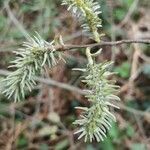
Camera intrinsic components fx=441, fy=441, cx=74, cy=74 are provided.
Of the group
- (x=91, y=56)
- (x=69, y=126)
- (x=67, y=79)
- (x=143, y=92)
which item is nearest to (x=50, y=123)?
(x=69, y=126)

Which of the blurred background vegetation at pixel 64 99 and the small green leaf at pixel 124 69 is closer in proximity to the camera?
the blurred background vegetation at pixel 64 99

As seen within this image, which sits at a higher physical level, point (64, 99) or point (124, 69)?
point (124, 69)

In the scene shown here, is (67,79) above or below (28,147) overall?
above

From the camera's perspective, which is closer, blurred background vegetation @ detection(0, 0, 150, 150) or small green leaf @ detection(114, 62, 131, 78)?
blurred background vegetation @ detection(0, 0, 150, 150)

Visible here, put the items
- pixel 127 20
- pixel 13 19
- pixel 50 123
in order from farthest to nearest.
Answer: pixel 127 20 → pixel 50 123 → pixel 13 19

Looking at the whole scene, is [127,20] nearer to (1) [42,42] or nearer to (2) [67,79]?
(2) [67,79]

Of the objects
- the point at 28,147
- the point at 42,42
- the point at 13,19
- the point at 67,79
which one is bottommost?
the point at 28,147

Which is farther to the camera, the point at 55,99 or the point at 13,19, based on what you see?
the point at 55,99

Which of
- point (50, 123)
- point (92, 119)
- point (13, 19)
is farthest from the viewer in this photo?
point (50, 123)
